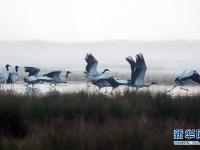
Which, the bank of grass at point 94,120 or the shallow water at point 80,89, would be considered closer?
the bank of grass at point 94,120

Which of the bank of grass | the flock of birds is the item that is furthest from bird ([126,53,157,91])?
the bank of grass

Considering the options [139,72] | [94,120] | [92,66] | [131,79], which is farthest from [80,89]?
[94,120]

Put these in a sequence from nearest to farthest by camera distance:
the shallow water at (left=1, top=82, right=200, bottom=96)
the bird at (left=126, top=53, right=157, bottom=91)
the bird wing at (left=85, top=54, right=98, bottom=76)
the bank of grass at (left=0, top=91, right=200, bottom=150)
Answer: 1. the bank of grass at (left=0, top=91, right=200, bottom=150)
2. the shallow water at (left=1, top=82, right=200, bottom=96)
3. the bird at (left=126, top=53, right=157, bottom=91)
4. the bird wing at (left=85, top=54, right=98, bottom=76)

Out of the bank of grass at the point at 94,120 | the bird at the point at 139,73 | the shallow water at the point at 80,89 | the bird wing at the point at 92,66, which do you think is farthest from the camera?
the bird wing at the point at 92,66

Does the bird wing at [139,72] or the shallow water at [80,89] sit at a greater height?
the bird wing at [139,72]

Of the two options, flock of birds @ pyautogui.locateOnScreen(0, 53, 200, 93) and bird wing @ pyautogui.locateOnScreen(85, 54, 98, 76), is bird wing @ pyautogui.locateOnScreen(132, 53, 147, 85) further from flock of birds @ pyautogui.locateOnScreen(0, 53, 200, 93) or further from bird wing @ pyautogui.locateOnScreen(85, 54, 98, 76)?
bird wing @ pyautogui.locateOnScreen(85, 54, 98, 76)

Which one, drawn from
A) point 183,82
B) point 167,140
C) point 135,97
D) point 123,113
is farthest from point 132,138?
point 183,82

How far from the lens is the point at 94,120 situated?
11.4 m

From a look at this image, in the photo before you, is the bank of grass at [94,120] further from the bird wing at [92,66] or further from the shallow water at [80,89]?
the bird wing at [92,66]

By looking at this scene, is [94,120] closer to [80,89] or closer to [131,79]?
[80,89]

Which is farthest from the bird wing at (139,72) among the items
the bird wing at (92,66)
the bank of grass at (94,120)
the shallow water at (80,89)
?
the bank of grass at (94,120)

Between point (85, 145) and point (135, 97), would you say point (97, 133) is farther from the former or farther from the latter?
point (135, 97)

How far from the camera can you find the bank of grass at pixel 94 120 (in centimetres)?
896

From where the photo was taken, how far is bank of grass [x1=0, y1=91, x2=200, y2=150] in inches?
353
